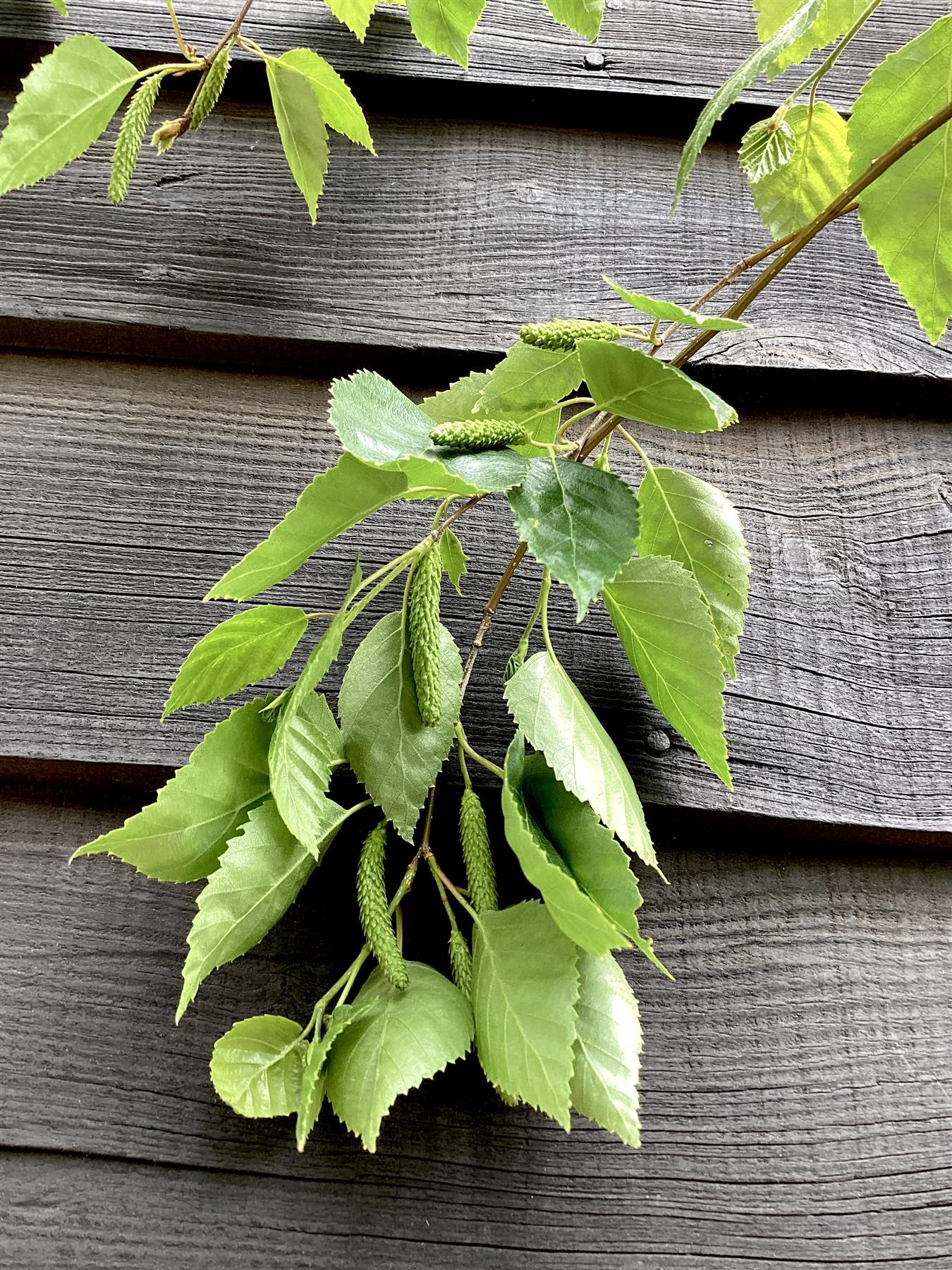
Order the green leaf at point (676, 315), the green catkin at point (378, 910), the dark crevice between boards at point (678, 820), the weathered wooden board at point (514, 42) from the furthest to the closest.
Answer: the weathered wooden board at point (514, 42)
the dark crevice between boards at point (678, 820)
the green catkin at point (378, 910)
the green leaf at point (676, 315)

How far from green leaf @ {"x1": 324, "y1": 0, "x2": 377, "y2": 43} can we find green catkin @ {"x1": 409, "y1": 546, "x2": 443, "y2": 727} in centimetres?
37

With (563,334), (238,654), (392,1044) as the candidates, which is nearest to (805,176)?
(563,334)

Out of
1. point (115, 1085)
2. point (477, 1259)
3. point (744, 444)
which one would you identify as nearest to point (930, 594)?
point (744, 444)

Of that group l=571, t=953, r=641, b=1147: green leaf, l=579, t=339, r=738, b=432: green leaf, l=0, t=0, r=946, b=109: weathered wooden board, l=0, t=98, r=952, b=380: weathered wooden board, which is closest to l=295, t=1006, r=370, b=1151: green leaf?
l=571, t=953, r=641, b=1147: green leaf

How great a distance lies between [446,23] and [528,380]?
0.74 feet

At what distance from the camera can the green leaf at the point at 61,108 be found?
0.52 m

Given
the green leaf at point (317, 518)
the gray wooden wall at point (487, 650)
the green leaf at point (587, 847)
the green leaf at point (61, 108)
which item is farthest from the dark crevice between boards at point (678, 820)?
the green leaf at point (61, 108)

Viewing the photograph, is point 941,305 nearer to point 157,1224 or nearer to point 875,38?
point 875,38

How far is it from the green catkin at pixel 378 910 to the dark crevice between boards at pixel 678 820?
7 cm

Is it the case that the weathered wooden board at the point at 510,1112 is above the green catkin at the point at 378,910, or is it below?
below

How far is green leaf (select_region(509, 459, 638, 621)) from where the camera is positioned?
352mm

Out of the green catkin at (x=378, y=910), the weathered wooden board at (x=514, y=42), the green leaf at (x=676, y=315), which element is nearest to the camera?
the green leaf at (x=676, y=315)

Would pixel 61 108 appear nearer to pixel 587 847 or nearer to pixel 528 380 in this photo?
pixel 528 380

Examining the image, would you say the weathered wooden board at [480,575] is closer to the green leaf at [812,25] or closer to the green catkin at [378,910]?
the green catkin at [378,910]
